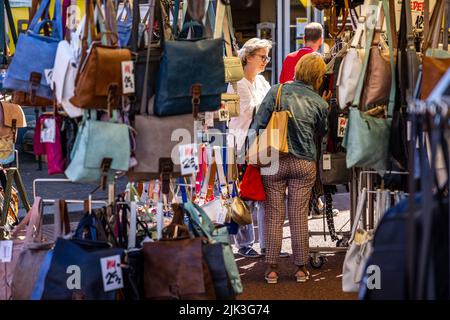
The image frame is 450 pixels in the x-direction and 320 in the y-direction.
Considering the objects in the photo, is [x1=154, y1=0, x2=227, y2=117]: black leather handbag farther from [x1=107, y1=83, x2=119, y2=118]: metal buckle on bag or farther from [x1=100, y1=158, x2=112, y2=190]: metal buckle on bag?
[x1=100, y1=158, x2=112, y2=190]: metal buckle on bag

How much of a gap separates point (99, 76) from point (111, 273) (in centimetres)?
109

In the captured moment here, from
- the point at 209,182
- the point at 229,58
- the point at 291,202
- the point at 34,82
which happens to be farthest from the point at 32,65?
the point at 291,202

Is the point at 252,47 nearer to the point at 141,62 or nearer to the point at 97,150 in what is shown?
the point at 141,62

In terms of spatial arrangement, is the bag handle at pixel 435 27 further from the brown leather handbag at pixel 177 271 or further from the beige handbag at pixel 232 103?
the beige handbag at pixel 232 103

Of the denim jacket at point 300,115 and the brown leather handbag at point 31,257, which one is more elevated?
the denim jacket at point 300,115

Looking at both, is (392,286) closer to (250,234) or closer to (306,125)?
(306,125)

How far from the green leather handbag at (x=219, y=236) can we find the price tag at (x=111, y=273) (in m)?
0.54

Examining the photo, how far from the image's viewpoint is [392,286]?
134 inches

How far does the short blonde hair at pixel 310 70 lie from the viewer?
707 centimetres

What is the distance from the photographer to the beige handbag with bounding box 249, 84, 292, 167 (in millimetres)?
6902

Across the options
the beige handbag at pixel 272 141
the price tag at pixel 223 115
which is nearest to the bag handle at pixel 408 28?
the beige handbag at pixel 272 141

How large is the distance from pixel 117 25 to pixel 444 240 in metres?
2.72

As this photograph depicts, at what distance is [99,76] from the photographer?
4777 millimetres
